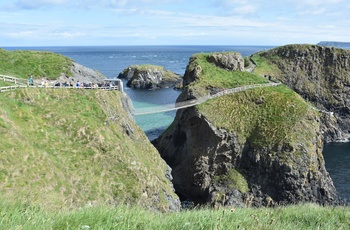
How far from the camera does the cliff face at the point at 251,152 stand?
4556cm

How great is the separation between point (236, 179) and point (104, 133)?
73.0 ft

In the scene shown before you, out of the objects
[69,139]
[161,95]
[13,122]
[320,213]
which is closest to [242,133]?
[69,139]

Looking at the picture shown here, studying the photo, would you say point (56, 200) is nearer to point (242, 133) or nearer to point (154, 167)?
point (154, 167)

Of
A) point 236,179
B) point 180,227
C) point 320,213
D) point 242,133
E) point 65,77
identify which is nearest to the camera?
Result: point 180,227

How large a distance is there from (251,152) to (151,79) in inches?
3957

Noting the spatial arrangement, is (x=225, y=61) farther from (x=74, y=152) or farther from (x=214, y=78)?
(x=74, y=152)

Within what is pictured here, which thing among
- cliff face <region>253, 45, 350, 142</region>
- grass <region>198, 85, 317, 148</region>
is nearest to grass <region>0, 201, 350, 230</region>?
grass <region>198, 85, 317, 148</region>

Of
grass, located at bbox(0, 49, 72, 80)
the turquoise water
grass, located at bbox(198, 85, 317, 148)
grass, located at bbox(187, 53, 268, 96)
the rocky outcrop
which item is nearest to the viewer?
grass, located at bbox(0, 49, 72, 80)

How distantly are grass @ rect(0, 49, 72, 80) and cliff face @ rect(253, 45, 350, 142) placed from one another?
5720cm

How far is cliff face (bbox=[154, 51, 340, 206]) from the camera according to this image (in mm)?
45562

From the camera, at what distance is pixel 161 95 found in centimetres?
12394

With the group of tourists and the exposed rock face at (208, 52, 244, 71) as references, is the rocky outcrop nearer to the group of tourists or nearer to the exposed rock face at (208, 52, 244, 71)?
the exposed rock face at (208, 52, 244, 71)

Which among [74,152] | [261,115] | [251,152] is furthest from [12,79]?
[261,115]

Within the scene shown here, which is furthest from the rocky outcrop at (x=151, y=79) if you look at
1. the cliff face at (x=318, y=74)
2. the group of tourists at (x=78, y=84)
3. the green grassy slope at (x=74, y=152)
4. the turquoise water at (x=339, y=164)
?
the green grassy slope at (x=74, y=152)
